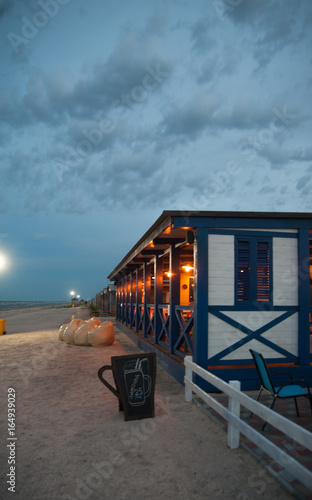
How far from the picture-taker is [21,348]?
35.9 feet

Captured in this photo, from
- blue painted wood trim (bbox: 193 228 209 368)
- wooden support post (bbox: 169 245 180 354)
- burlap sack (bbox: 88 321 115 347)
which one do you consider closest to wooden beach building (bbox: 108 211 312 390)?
blue painted wood trim (bbox: 193 228 209 368)

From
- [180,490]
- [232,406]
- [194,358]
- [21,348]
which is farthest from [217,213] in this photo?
[21,348]

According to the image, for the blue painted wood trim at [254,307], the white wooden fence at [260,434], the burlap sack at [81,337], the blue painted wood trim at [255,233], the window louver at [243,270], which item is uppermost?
the blue painted wood trim at [255,233]

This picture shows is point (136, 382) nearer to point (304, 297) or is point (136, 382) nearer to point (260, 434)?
point (260, 434)

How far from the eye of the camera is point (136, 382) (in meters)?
4.47

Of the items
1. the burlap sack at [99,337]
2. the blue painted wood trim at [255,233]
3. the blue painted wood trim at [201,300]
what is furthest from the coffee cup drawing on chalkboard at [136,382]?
the burlap sack at [99,337]

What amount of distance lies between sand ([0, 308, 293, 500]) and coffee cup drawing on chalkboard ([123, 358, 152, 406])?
293 mm

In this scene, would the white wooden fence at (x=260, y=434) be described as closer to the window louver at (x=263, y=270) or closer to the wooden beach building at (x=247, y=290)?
the wooden beach building at (x=247, y=290)

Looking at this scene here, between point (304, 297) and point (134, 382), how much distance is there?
11.9 ft

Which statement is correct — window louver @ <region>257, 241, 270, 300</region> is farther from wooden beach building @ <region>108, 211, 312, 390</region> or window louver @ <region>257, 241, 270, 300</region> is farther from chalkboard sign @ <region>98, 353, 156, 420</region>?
chalkboard sign @ <region>98, 353, 156, 420</region>

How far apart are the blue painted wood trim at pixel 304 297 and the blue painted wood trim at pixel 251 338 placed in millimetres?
189

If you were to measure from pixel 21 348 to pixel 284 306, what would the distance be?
8.36 metres

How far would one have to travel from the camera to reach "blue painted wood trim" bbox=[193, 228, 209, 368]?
19.2 feet

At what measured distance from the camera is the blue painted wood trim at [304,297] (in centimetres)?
624
